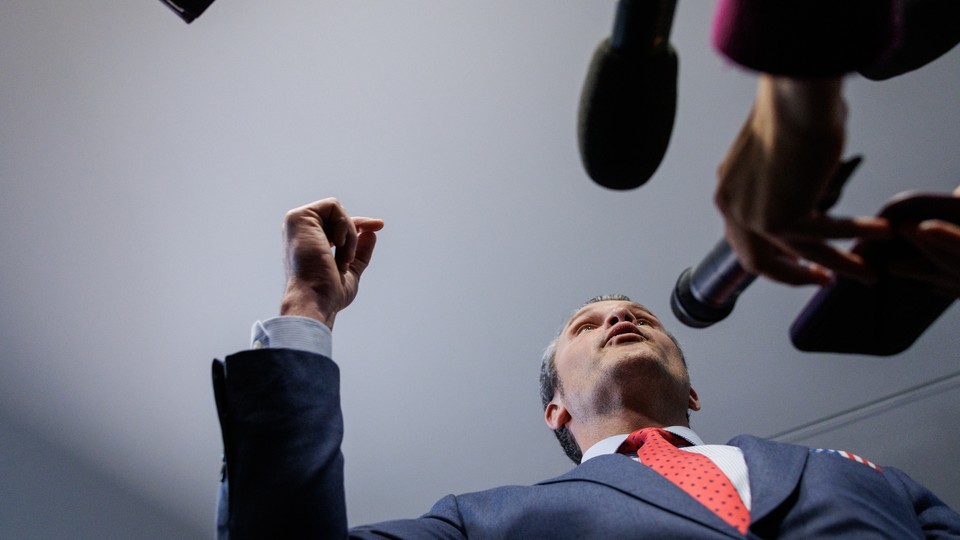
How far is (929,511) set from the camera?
1006 millimetres

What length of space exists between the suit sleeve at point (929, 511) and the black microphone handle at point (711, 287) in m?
0.53

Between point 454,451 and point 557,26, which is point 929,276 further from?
point 454,451

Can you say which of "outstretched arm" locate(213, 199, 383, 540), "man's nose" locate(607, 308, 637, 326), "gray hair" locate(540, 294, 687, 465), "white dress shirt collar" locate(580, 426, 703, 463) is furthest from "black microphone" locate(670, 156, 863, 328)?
"gray hair" locate(540, 294, 687, 465)

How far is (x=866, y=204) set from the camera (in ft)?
5.82

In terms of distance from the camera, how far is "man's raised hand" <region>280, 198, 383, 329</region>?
0.92 metres

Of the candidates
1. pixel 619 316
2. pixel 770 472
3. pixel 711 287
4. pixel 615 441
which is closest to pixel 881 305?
pixel 711 287

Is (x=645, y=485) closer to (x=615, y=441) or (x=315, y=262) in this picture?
(x=615, y=441)

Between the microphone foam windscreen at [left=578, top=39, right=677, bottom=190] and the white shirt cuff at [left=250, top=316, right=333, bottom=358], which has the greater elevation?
the microphone foam windscreen at [left=578, top=39, right=677, bottom=190]

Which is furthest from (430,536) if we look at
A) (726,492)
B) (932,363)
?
(932,363)

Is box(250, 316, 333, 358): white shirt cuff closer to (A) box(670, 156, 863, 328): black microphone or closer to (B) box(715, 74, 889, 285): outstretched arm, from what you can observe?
(A) box(670, 156, 863, 328): black microphone

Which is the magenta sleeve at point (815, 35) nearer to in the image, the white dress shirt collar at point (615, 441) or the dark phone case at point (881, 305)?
the dark phone case at point (881, 305)

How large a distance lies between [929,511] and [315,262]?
0.88 m

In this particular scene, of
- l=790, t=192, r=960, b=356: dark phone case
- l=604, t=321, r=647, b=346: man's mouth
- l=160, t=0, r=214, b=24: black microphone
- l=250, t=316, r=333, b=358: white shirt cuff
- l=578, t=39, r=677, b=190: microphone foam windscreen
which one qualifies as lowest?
l=604, t=321, r=647, b=346: man's mouth

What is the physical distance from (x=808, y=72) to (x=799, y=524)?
0.62 meters
